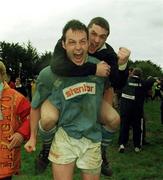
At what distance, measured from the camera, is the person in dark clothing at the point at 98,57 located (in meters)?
4.95

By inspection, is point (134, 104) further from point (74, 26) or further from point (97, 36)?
point (74, 26)

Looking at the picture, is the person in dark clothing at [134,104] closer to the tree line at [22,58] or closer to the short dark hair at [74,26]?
the short dark hair at [74,26]

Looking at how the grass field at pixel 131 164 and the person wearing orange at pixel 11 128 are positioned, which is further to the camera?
the grass field at pixel 131 164

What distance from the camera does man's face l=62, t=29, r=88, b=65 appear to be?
492cm

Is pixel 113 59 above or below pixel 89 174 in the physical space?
above

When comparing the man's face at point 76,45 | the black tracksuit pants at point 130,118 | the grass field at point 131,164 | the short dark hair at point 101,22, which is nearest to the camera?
the man's face at point 76,45

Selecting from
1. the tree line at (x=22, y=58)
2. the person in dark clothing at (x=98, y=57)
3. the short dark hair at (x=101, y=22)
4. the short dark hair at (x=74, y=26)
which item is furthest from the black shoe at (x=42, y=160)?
the tree line at (x=22, y=58)

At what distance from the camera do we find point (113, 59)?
524 cm

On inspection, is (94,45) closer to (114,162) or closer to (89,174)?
(89,174)

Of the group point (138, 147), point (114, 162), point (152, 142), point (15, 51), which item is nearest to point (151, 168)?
point (114, 162)

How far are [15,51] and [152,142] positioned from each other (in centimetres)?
6081

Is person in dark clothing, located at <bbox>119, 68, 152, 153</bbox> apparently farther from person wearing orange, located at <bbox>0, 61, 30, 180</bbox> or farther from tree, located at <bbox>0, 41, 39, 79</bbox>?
tree, located at <bbox>0, 41, 39, 79</bbox>

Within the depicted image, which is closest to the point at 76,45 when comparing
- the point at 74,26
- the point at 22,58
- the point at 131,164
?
the point at 74,26

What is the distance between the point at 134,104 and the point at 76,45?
29.0 feet
